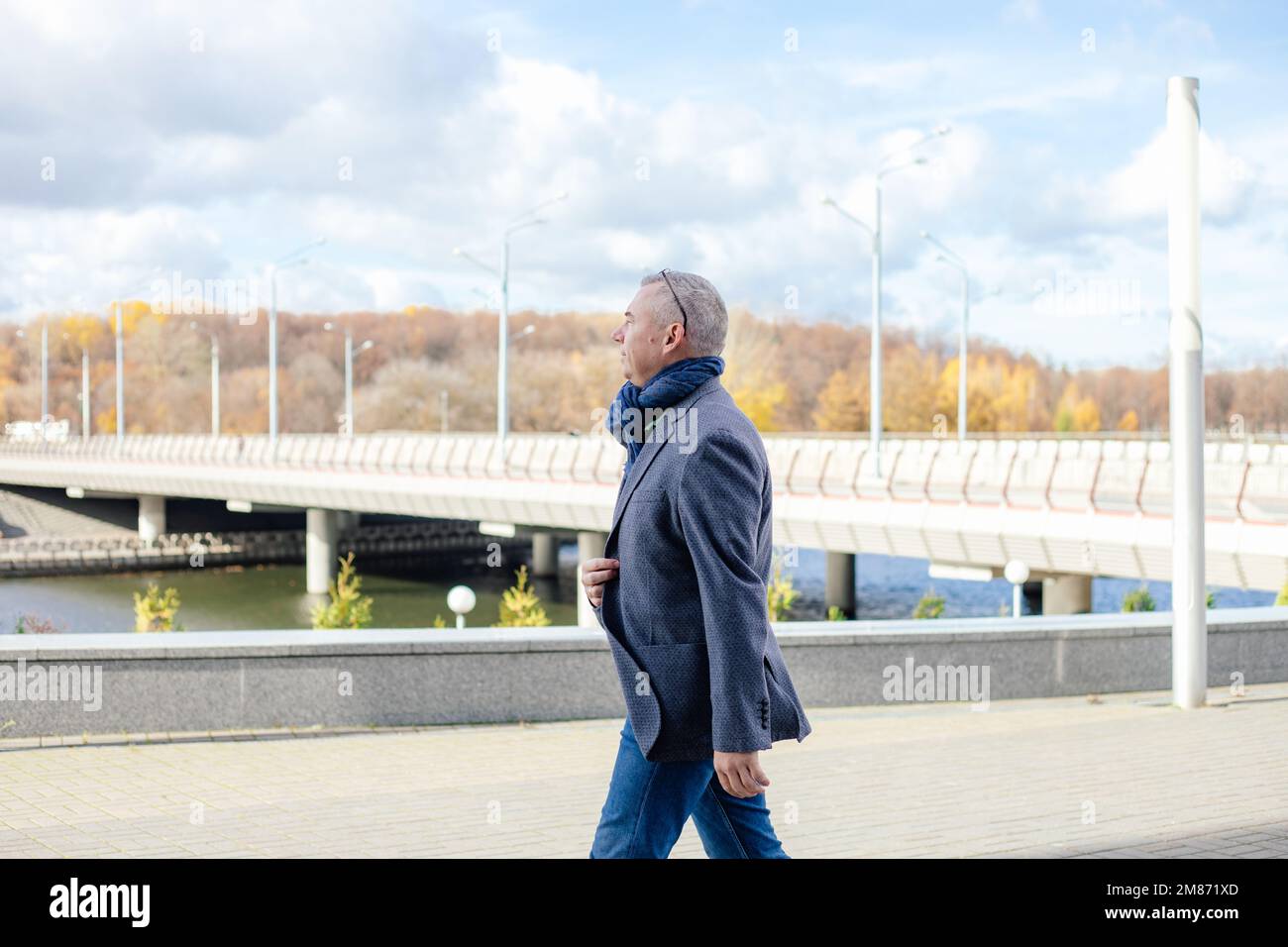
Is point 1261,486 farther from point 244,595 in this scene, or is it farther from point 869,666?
point 244,595

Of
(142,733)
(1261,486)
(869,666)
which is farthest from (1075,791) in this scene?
(1261,486)

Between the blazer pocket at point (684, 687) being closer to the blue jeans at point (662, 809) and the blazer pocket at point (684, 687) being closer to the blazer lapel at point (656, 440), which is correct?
the blue jeans at point (662, 809)

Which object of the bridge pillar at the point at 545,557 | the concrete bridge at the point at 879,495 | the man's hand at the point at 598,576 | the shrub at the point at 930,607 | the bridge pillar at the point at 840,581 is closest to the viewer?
the man's hand at the point at 598,576

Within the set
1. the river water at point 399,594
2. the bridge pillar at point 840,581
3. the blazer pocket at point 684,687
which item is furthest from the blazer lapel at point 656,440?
the bridge pillar at point 840,581

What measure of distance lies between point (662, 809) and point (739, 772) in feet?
1.00

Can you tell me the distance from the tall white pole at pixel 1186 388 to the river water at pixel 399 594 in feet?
79.4

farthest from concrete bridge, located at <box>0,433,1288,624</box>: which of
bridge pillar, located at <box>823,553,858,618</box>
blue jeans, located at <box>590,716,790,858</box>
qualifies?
blue jeans, located at <box>590,716,790,858</box>

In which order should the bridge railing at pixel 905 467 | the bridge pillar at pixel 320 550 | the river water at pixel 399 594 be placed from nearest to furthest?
the bridge railing at pixel 905 467 < the river water at pixel 399 594 < the bridge pillar at pixel 320 550

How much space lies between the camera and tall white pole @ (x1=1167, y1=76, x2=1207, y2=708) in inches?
395

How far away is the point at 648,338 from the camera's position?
3.83 metres

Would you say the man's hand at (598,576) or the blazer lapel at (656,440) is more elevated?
the blazer lapel at (656,440)

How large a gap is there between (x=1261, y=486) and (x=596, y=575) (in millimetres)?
22861

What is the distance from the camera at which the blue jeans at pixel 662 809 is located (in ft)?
12.2

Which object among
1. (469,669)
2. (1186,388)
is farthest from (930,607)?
(469,669)
